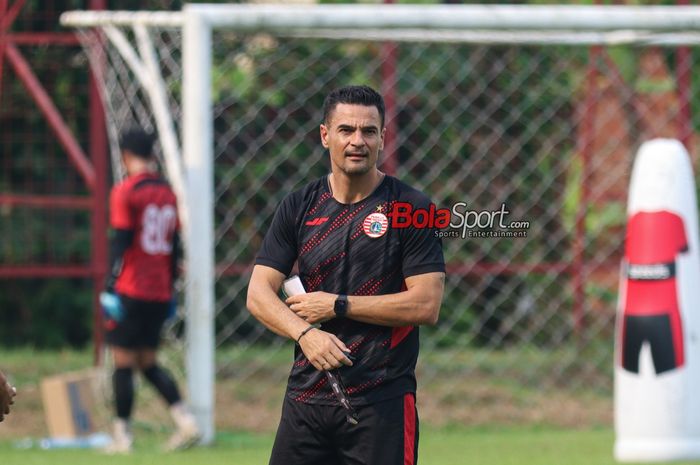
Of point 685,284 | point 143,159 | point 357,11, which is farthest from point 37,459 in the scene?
point 685,284

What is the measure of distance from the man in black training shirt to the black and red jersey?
3731 mm

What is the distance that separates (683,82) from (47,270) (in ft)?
15.4

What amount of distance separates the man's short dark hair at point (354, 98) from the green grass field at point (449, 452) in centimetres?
326

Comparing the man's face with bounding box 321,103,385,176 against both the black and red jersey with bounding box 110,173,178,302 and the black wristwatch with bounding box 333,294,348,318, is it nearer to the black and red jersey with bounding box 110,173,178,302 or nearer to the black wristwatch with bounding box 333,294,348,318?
the black wristwatch with bounding box 333,294,348,318

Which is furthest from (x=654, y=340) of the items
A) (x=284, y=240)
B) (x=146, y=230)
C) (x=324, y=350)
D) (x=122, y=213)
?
(x=324, y=350)

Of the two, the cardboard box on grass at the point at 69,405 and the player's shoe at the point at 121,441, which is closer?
the player's shoe at the point at 121,441

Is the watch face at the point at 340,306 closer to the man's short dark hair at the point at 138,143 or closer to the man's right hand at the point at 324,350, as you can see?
the man's right hand at the point at 324,350

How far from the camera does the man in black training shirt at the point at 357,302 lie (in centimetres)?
399

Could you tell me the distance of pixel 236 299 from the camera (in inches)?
410

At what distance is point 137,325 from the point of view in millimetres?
7852

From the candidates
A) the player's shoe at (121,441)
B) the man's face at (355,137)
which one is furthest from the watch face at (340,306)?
the player's shoe at (121,441)

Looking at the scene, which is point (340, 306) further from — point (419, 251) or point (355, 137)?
point (355, 137)

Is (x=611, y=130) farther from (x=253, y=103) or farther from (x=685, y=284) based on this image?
(x=685, y=284)

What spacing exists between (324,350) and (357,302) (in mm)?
173
